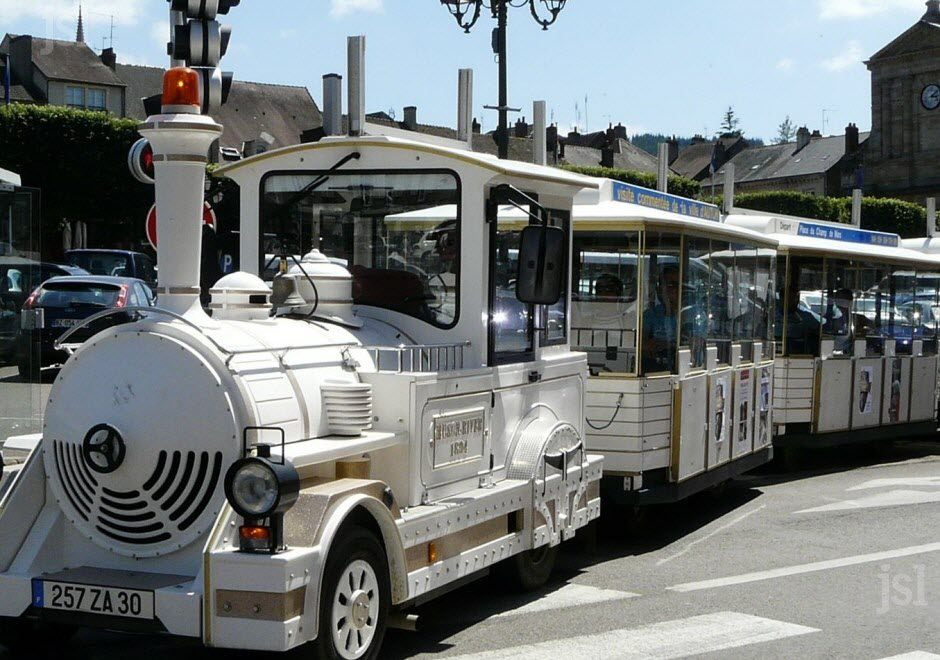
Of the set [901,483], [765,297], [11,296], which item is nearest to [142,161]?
[11,296]

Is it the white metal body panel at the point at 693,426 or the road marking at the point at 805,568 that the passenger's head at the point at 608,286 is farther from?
the road marking at the point at 805,568

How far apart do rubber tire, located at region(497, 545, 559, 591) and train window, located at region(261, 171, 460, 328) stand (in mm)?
1629

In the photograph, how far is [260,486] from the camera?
5188 millimetres

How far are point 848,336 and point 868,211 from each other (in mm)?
52145

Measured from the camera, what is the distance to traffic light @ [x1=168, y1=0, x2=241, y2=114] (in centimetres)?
973

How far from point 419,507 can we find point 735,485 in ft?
26.2

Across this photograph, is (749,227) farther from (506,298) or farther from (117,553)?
(117,553)

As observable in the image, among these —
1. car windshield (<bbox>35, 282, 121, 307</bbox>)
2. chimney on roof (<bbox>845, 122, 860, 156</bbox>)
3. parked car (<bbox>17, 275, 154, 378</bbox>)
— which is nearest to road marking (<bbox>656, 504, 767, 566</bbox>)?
parked car (<bbox>17, 275, 154, 378</bbox>)

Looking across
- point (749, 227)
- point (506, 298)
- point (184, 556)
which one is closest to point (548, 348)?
point (506, 298)

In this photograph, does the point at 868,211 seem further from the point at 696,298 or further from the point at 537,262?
the point at 537,262

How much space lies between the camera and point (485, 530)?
7129 millimetres

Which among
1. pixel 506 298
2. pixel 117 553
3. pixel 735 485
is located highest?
pixel 506 298

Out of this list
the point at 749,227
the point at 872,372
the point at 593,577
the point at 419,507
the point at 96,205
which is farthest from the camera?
the point at 96,205

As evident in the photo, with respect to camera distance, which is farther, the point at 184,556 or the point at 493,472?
the point at 493,472
